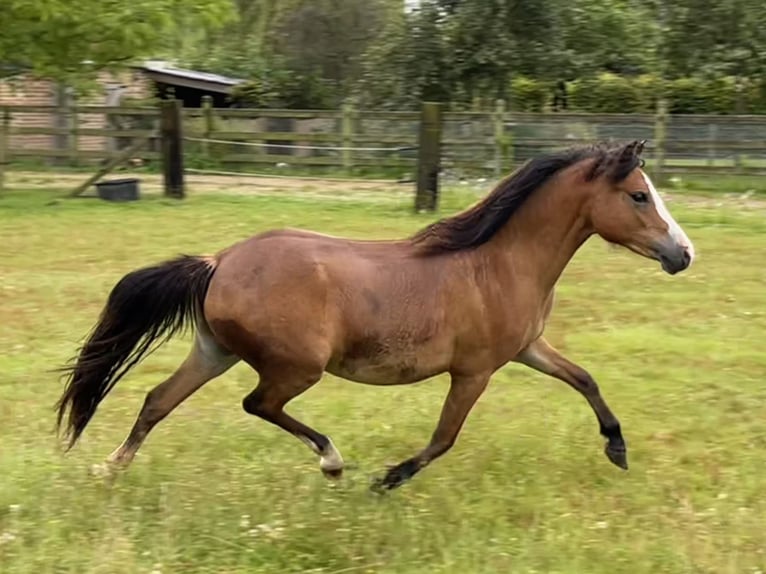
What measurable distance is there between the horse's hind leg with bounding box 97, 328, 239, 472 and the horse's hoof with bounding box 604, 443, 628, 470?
1.88 meters

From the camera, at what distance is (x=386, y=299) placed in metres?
4.68

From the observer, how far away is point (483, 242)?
4.93 meters

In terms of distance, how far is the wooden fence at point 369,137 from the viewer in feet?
65.6

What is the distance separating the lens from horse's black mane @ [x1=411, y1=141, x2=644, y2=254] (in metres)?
4.91

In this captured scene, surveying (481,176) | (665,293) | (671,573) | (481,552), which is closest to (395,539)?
(481,552)

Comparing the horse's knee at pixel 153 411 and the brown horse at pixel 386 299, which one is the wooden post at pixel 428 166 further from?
the horse's knee at pixel 153 411

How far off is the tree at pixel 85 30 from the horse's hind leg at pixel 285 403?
1258cm

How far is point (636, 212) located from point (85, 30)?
43.7ft

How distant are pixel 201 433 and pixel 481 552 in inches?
77.9

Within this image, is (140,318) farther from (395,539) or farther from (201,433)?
(395,539)

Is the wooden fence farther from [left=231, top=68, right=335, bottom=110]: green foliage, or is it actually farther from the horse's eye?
the horse's eye

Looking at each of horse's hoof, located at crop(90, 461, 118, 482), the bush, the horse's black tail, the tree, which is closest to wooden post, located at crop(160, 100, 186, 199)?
the tree

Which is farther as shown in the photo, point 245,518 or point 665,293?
point 665,293

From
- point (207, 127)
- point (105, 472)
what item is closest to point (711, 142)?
point (207, 127)
